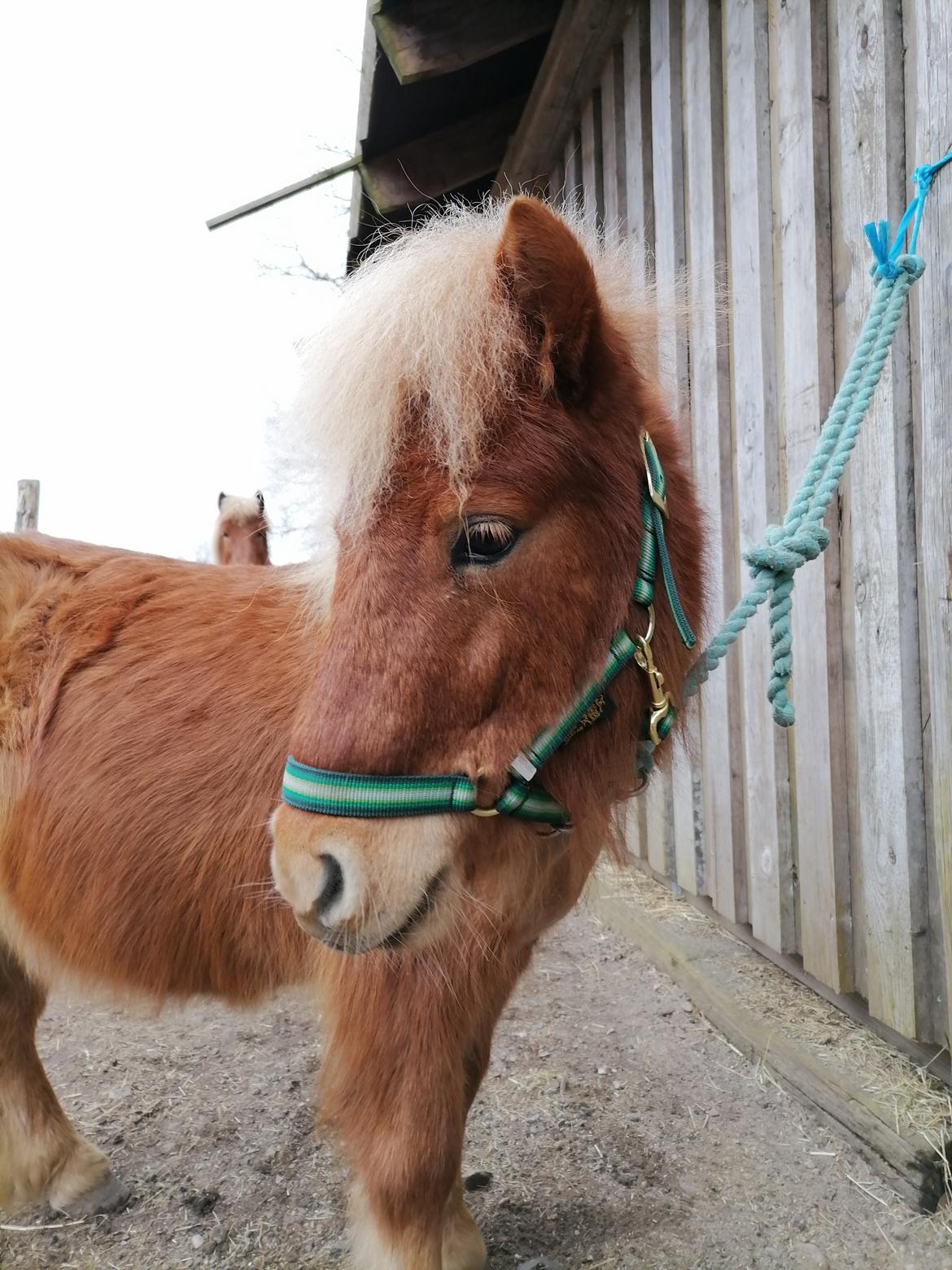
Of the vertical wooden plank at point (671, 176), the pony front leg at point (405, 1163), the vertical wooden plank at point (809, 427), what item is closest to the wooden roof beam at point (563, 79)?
the vertical wooden plank at point (671, 176)

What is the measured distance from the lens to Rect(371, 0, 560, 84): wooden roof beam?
3.76 meters

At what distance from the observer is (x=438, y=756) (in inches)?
45.6

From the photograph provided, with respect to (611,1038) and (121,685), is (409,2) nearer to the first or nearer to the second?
(121,685)

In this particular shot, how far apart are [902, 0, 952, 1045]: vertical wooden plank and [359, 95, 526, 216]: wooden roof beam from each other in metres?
3.82

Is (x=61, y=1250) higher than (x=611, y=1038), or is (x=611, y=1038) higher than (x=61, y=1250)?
(x=611, y=1038)

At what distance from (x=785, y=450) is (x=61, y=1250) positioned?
3.26 meters

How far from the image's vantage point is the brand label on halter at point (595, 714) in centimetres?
125

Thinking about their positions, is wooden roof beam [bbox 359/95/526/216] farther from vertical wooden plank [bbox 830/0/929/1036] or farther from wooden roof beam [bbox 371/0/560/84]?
vertical wooden plank [bbox 830/0/929/1036]

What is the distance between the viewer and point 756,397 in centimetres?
275

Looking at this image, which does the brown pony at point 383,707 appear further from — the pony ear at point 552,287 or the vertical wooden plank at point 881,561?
the vertical wooden plank at point 881,561

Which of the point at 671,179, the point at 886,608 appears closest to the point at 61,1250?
the point at 886,608

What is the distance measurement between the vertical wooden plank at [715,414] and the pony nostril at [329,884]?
7.43 feet

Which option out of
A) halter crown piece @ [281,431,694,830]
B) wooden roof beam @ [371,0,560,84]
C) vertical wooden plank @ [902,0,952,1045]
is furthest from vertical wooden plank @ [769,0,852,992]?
wooden roof beam @ [371,0,560,84]

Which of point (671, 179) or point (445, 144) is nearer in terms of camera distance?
point (671, 179)
